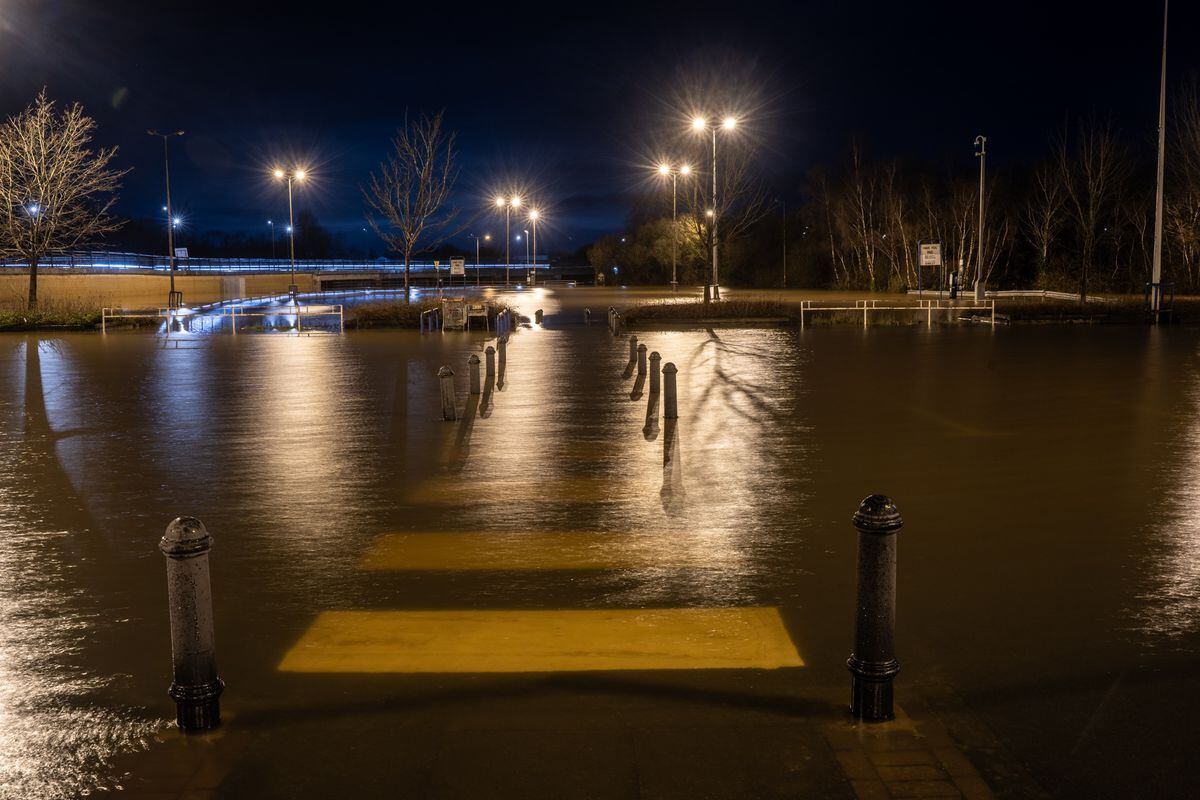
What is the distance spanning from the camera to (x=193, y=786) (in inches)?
166

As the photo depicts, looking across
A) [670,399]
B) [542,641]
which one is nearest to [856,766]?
[542,641]

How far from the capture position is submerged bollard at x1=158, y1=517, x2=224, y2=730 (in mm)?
4695

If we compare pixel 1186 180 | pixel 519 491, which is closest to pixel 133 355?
pixel 519 491

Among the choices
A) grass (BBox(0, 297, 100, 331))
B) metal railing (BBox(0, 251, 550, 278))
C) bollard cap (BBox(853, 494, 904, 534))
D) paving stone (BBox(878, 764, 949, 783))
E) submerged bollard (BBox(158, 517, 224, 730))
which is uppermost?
metal railing (BBox(0, 251, 550, 278))

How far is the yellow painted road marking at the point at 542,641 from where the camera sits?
5512 mm

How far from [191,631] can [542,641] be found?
1881mm

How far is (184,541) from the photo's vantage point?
4.65 metres

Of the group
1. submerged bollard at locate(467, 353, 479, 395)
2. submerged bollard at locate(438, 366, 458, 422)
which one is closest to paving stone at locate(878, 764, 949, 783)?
submerged bollard at locate(438, 366, 458, 422)

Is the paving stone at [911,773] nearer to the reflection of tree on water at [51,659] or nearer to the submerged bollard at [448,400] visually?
the reflection of tree on water at [51,659]

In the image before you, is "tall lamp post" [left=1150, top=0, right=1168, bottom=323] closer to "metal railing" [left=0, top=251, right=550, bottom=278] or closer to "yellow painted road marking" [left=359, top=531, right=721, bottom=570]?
"yellow painted road marking" [left=359, top=531, right=721, bottom=570]

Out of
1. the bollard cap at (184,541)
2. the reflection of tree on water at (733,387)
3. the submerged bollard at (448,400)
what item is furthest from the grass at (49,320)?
the bollard cap at (184,541)

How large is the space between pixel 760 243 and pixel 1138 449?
93.7m

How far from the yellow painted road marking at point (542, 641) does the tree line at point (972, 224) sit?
3854 cm

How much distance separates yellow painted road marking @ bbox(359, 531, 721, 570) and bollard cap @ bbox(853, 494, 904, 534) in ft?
9.01
